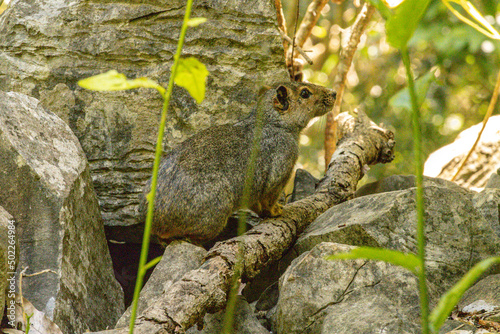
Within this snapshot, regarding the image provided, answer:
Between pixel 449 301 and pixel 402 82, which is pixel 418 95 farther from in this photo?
pixel 402 82

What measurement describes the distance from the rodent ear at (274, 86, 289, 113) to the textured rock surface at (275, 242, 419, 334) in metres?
2.29

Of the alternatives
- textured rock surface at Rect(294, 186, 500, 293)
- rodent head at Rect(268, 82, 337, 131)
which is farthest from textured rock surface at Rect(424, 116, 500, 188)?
textured rock surface at Rect(294, 186, 500, 293)

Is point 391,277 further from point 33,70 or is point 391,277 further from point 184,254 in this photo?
point 33,70

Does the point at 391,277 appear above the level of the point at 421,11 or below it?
below

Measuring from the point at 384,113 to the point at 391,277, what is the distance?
707 cm

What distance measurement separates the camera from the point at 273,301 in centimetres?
362

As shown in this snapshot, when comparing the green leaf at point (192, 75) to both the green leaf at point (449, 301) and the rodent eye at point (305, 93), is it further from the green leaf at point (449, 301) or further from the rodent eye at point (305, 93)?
the rodent eye at point (305, 93)

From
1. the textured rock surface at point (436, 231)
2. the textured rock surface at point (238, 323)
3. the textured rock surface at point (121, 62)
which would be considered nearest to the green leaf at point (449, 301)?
the textured rock surface at point (238, 323)

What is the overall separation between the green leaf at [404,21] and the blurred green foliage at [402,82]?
5.75m

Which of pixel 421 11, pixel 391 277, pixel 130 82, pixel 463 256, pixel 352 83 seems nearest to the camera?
pixel 421 11

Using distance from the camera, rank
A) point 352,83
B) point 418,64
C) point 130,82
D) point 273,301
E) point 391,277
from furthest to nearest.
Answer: point 352,83 < point 418,64 < point 273,301 < point 391,277 < point 130,82

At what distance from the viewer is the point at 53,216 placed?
3.28 meters

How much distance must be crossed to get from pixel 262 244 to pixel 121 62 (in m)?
2.22

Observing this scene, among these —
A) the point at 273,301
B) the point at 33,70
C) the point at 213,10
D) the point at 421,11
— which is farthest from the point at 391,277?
the point at 33,70
